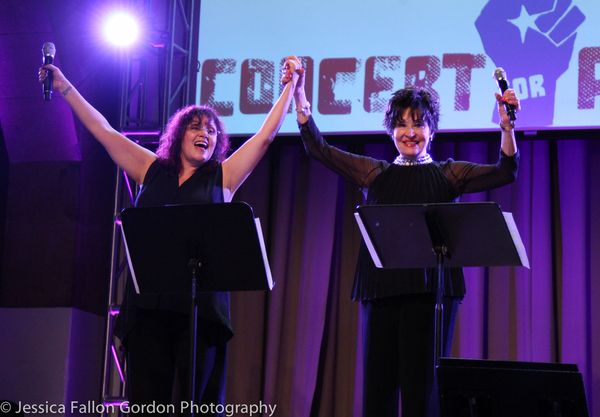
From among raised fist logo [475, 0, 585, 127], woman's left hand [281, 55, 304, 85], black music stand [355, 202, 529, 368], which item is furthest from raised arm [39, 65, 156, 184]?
raised fist logo [475, 0, 585, 127]

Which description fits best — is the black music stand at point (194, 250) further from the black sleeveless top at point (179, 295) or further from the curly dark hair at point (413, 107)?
the curly dark hair at point (413, 107)

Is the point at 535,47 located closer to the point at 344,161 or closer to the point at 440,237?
the point at 344,161

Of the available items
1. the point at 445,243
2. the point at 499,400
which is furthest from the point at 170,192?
the point at 499,400

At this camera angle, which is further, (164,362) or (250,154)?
(250,154)

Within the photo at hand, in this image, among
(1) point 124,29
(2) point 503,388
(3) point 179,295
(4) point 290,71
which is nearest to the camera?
(2) point 503,388

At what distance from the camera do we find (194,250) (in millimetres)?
2090

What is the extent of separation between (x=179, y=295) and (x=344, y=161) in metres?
0.81

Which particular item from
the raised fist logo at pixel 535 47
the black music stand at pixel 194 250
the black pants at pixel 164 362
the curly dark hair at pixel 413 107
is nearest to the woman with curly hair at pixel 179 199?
the black pants at pixel 164 362

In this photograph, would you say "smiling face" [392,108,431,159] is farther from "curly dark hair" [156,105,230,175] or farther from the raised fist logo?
the raised fist logo

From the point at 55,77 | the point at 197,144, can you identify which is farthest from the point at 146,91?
the point at 197,144

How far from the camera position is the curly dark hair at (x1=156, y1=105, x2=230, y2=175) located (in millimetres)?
2436

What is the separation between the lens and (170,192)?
2352mm

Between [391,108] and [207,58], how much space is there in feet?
5.82

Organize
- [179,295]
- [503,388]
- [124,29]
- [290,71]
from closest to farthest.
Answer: [503,388]
[179,295]
[290,71]
[124,29]
